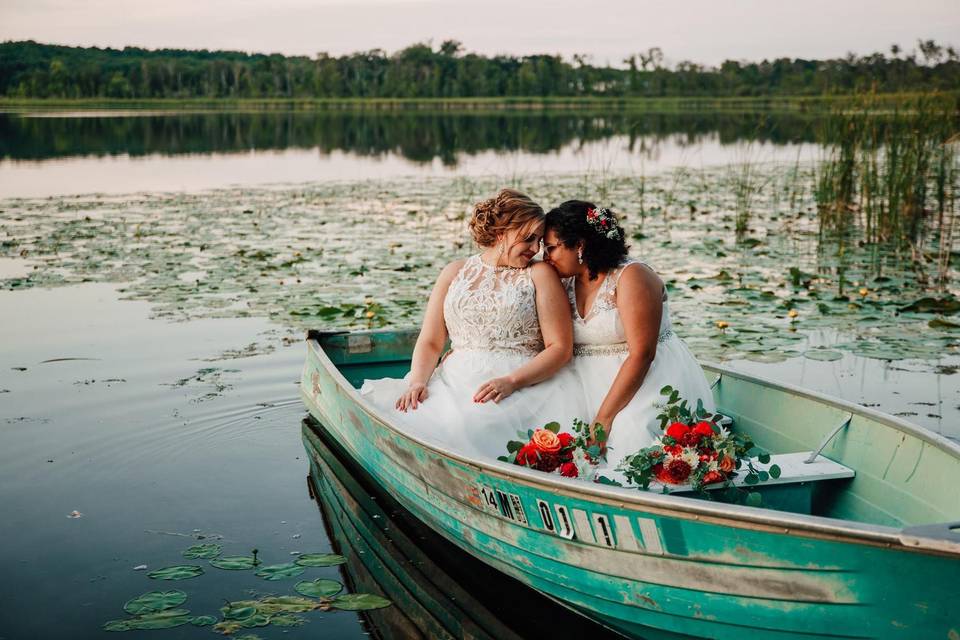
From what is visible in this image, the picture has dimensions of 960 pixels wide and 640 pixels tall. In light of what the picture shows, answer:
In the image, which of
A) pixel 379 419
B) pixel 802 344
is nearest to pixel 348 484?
pixel 379 419

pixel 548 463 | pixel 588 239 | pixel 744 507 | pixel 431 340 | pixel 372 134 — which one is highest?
pixel 372 134

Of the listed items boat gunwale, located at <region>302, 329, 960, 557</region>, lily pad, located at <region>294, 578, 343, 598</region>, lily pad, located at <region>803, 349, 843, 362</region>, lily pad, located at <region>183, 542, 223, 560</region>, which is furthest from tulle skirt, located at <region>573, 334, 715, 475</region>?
lily pad, located at <region>803, 349, 843, 362</region>

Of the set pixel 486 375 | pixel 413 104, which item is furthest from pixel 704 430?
pixel 413 104

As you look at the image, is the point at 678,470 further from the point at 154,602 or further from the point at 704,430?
the point at 154,602

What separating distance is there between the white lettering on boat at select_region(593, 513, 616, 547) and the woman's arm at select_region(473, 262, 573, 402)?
1.16 metres

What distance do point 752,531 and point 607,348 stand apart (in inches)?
63.8

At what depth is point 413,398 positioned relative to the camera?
15.6ft

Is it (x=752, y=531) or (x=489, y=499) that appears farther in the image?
(x=489, y=499)

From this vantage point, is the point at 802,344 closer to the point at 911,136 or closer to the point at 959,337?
the point at 959,337

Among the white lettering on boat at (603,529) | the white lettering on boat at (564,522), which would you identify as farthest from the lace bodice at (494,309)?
the white lettering on boat at (603,529)

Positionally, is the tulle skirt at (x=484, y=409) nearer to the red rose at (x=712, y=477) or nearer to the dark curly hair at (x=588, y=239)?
the dark curly hair at (x=588, y=239)

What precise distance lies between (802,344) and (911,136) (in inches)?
187

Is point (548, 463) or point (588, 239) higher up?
point (588, 239)

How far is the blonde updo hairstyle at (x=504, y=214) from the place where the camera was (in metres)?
4.57
